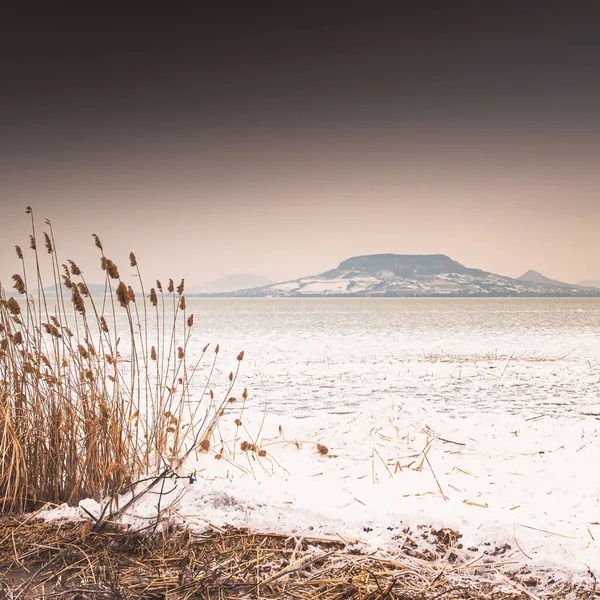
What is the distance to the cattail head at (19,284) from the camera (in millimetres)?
2623

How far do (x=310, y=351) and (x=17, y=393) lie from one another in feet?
35.8

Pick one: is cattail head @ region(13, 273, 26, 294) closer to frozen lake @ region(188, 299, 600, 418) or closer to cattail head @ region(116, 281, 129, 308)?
cattail head @ region(116, 281, 129, 308)

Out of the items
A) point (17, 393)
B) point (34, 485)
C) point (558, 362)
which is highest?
point (17, 393)

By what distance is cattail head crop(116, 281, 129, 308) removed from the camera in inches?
99.1

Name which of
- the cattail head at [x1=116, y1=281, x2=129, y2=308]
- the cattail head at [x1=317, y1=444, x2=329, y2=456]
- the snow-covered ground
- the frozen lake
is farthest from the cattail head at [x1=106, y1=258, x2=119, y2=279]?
the frozen lake

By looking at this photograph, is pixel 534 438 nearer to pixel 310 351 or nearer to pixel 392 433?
pixel 392 433

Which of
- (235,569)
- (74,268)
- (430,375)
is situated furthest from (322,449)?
(430,375)

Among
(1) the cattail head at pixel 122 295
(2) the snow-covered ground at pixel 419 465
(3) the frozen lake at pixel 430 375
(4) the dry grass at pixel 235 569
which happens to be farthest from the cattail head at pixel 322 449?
(1) the cattail head at pixel 122 295

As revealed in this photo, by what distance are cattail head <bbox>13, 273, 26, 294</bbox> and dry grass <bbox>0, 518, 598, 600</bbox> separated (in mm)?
1184

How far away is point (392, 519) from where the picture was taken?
258cm

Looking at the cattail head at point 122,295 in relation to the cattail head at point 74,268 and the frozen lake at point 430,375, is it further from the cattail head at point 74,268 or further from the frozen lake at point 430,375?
the frozen lake at point 430,375

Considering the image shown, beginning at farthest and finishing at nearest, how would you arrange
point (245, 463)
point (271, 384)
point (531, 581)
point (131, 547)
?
point (271, 384) < point (245, 463) < point (131, 547) < point (531, 581)

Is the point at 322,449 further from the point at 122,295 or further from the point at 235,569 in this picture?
the point at 122,295

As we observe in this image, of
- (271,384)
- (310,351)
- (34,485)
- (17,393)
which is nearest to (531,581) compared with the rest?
(34,485)
